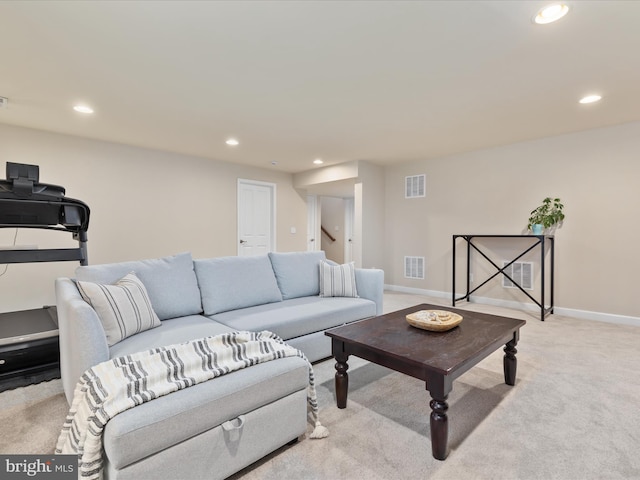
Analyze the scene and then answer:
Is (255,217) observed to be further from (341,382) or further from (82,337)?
(82,337)

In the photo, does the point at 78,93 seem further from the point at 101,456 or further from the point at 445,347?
the point at 445,347

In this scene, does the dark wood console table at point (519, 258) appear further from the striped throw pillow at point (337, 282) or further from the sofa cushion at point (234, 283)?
the sofa cushion at point (234, 283)

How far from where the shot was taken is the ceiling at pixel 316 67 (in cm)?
185

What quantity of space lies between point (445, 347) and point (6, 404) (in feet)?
8.81

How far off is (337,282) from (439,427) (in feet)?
5.78

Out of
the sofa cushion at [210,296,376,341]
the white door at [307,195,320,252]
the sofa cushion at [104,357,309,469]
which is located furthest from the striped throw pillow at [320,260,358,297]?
the white door at [307,195,320,252]

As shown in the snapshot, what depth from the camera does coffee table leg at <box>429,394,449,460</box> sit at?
148cm

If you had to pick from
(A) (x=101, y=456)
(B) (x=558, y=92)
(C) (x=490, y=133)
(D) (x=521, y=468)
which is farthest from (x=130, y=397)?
(C) (x=490, y=133)

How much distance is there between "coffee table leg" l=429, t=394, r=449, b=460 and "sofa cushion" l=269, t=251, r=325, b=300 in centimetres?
177

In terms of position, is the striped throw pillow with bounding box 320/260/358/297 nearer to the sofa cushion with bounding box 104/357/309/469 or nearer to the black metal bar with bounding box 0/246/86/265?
the sofa cushion with bounding box 104/357/309/469

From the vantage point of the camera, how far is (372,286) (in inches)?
126

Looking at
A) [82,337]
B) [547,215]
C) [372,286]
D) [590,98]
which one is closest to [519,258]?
[547,215]

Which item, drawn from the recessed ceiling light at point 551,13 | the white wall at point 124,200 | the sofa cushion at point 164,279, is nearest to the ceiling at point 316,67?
the recessed ceiling light at point 551,13

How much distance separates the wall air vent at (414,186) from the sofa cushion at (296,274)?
118 inches
